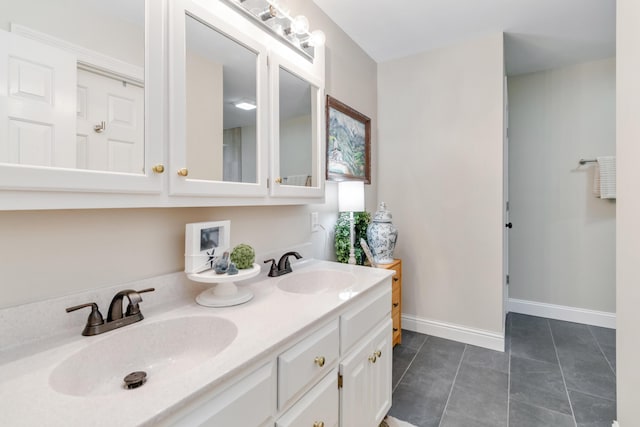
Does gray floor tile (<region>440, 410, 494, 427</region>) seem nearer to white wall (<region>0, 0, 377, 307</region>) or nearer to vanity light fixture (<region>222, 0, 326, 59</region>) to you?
white wall (<region>0, 0, 377, 307</region>)

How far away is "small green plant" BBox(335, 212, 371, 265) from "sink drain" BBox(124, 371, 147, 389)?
1505 mm

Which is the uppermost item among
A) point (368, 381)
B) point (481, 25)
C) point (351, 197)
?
point (481, 25)

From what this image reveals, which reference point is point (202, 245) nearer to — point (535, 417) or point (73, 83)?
point (73, 83)

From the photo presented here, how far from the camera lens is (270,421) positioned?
83 cm

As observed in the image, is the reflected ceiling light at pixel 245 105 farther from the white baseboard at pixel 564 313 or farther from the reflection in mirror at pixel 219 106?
the white baseboard at pixel 564 313

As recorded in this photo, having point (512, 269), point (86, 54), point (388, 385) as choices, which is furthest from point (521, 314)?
point (86, 54)

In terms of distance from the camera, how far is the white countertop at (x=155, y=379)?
1.78 feet

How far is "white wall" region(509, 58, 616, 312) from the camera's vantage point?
2.83 metres

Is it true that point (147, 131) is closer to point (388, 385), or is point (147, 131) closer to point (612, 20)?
point (388, 385)

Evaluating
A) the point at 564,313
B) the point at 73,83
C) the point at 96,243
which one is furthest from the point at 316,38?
the point at 564,313

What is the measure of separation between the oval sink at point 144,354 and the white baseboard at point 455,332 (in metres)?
2.24

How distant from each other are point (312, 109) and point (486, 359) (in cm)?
220

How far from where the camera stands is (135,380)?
0.78 meters

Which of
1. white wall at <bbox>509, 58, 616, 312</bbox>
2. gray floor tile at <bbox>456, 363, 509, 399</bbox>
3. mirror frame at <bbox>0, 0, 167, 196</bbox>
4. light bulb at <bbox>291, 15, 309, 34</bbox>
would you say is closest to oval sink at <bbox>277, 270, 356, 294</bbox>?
mirror frame at <bbox>0, 0, 167, 196</bbox>
